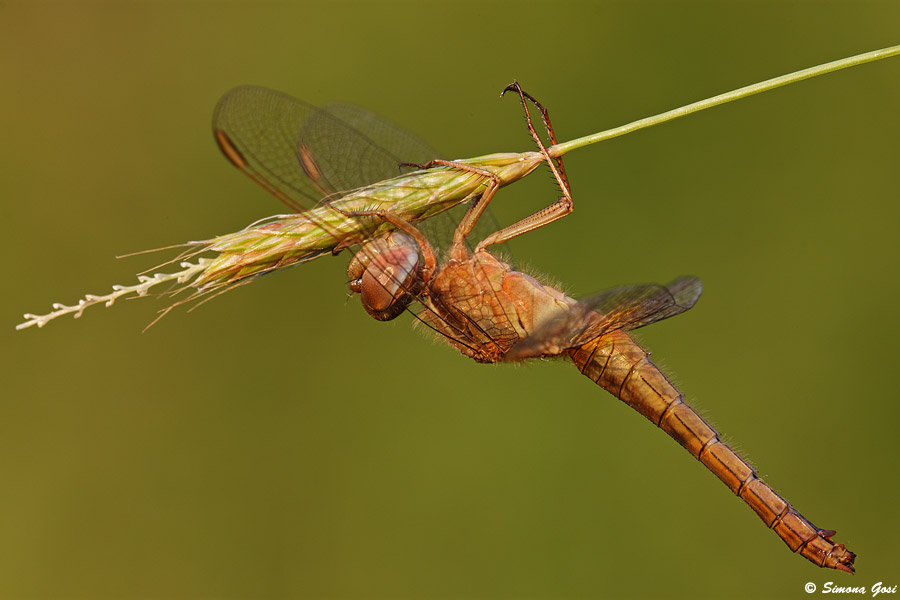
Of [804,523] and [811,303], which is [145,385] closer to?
[804,523]

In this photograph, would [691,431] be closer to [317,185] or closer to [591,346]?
[591,346]

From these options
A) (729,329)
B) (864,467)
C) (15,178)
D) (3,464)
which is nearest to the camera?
(864,467)

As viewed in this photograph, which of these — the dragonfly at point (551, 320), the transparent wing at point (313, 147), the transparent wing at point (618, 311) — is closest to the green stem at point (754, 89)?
the dragonfly at point (551, 320)

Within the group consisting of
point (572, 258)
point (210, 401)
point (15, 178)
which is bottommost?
point (210, 401)

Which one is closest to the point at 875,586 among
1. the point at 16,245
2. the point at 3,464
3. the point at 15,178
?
the point at 3,464

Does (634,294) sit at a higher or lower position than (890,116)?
lower

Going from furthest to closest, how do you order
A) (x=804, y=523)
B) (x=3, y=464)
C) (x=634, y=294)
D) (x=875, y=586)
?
1. (x=3, y=464)
2. (x=875, y=586)
3. (x=804, y=523)
4. (x=634, y=294)

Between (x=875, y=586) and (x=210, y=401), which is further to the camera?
(x=210, y=401)

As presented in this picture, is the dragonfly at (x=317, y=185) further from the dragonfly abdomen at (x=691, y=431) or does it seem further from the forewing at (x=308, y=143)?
the dragonfly abdomen at (x=691, y=431)
